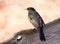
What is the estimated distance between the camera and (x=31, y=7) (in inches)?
86.4

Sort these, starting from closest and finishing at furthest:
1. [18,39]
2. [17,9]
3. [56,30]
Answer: [18,39] → [56,30] → [17,9]

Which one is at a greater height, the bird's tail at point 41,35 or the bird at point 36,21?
the bird at point 36,21

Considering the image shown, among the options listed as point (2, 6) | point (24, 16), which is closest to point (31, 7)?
point (24, 16)

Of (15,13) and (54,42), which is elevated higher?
(15,13)

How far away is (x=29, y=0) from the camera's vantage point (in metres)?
2.34

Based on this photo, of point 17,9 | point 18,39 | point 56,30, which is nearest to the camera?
point 18,39

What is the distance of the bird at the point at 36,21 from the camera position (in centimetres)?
199

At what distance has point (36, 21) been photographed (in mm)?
2039

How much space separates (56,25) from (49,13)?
0.65ft

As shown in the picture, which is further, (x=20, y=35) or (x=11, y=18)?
(x=11, y=18)

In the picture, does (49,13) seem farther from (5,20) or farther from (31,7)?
(5,20)

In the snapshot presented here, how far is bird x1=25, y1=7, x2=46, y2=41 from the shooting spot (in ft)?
6.53

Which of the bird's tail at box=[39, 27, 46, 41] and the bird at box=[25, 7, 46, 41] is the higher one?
the bird at box=[25, 7, 46, 41]

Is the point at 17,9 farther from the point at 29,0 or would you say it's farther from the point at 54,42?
the point at 54,42
